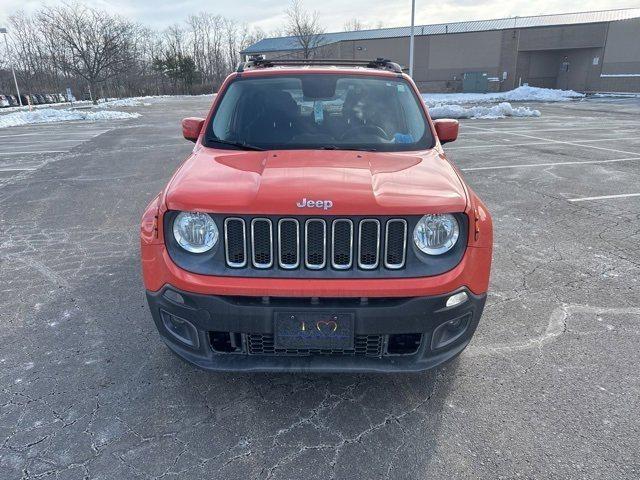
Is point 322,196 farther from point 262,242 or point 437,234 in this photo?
point 437,234

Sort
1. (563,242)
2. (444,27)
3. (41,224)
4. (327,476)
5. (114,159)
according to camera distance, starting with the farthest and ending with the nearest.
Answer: (444,27)
(114,159)
(41,224)
(563,242)
(327,476)

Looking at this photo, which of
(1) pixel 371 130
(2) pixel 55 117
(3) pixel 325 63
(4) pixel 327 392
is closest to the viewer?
(4) pixel 327 392

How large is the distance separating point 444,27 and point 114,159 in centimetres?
5078

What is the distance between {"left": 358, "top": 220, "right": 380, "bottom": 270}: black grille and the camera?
235cm

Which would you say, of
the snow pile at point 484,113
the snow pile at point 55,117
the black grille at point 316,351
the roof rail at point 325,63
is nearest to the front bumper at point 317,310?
the black grille at point 316,351

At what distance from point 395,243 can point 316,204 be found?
18.6 inches

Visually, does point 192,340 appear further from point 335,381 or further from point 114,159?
point 114,159

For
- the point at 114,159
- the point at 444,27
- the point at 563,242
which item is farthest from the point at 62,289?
the point at 444,27

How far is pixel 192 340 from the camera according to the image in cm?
249

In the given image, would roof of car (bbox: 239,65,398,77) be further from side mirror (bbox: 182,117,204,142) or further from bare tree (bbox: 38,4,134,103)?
bare tree (bbox: 38,4,134,103)

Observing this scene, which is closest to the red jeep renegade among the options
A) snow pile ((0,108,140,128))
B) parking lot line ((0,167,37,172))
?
parking lot line ((0,167,37,172))

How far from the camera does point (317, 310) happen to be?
2.30m

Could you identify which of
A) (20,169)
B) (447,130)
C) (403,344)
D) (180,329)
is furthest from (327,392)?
(20,169)

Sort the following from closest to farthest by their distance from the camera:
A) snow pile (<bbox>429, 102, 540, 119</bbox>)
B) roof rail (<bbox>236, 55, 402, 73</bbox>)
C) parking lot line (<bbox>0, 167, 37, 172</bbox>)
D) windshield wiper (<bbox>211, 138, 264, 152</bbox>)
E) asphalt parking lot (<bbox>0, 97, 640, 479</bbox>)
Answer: asphalt parking lot (<bbox>0, 97, 640, 479</bbox>), windshield wiper (<bbox>211, 138, 264, 152</bbox>), roof rail (<bbox>236, 55, 402, 73</bbox>), parking lot line (<bbox>0, 167, 37, 172</bbox>), snow pile (<bbox>429, 102, 540, 119</bbox>)
